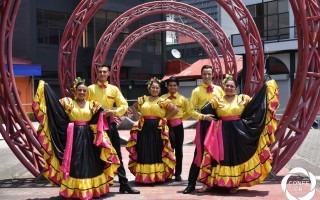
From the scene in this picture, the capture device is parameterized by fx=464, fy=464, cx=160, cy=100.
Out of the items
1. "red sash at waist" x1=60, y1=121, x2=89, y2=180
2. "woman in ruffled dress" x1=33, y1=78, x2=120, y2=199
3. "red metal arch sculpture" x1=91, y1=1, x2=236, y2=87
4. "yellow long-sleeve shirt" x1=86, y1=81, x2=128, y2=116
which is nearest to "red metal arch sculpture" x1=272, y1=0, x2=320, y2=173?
"yellow long-sleeve shirt" x1=86, y1=81, x2=128, y2=116

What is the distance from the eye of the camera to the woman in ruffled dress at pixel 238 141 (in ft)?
21.0

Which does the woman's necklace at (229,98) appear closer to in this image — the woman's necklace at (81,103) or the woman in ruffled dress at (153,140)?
the woman in ruffled dress at (153,140)

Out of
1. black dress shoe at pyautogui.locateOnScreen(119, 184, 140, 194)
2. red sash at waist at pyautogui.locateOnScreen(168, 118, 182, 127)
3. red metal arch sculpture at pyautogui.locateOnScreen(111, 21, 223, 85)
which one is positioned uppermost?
red metal arch sculpture at pyautogui.locateOnScreen(111, 21, 223, 85)

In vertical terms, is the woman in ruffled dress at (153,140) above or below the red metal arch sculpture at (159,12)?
below

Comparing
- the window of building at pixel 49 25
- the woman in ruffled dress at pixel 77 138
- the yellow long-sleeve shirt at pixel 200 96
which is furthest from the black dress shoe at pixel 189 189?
the window of building at pixel 49 25

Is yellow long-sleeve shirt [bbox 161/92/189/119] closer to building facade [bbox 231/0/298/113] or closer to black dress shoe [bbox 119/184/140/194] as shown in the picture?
black dress shoe [bbox 119/184/140/194]

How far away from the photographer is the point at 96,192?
6.30 m

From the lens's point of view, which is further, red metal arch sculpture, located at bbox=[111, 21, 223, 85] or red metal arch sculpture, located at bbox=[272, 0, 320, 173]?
red metal arch sculpture, located at bbox=[111, 21, 223, 85]

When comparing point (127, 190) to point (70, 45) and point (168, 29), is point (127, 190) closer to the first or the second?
point (70, 45)

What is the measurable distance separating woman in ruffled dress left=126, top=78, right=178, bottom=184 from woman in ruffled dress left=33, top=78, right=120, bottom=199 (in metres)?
1.01

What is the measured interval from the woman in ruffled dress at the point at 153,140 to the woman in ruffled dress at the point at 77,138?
39.6 inches

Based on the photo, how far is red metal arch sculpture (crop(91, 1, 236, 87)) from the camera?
1684 centimetres

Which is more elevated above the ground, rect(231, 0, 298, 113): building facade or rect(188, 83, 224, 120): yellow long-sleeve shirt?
rect(231, 0, 298, 113): building facade

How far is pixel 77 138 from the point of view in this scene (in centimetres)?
626
